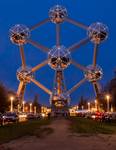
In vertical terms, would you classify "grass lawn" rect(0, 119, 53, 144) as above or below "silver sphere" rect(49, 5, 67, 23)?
below

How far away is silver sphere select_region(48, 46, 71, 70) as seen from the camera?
145 metres

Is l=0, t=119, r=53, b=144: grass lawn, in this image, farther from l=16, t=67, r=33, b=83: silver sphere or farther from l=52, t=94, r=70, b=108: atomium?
l=52, t=94, r=70, b=108: atomium

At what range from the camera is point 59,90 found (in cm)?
17325

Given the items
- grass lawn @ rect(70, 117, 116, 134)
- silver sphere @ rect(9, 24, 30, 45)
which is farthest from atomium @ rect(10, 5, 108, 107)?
grass lawn @ rect(70, 117, 116, 134)

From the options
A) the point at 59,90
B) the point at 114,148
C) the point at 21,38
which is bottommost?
the point at 114,148

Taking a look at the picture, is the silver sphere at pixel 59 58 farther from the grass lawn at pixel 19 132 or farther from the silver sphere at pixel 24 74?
the grass lawn at pixel 19 132

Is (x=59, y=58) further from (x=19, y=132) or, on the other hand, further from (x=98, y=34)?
(x=19, y=132)

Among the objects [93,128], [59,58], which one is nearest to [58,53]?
[59,58]

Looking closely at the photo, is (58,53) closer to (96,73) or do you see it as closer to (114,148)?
(96,73)

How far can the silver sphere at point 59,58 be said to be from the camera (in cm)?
14498

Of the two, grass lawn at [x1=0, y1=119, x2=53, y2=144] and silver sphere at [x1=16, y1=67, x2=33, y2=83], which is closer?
grass lawn at [x1=0, y1=119, x2=53, y2=144]

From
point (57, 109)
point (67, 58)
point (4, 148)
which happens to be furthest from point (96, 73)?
point (4, 148)

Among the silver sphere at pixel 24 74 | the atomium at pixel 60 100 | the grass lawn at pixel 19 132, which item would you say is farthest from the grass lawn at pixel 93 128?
the atomium at pixel 60 100

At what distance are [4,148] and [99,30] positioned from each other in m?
123
